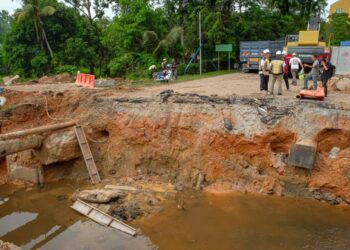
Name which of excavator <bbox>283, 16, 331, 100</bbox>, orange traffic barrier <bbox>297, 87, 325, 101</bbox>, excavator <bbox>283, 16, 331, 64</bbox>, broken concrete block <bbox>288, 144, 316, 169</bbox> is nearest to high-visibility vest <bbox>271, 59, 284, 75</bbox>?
orange traffic barrier <bbox>297, 87, 325, 101</bbox>

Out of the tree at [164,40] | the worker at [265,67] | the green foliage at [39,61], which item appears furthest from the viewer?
the green foliage at [39,61]

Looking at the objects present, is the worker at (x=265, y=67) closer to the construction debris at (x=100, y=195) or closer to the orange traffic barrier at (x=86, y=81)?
the construction debris at (x=100, y=195)

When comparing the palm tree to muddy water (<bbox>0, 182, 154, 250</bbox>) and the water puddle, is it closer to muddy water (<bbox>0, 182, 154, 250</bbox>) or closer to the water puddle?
muddy water (<bbox>0, 182, 154, 250</bbox>)

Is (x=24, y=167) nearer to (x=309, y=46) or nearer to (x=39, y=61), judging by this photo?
(x=309, y=46)

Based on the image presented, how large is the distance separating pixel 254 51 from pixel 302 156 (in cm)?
1359

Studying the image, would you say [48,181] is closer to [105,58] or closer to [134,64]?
[134,64]

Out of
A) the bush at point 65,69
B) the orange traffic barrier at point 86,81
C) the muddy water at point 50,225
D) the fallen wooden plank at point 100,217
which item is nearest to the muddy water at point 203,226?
the muddy water at point 50,225

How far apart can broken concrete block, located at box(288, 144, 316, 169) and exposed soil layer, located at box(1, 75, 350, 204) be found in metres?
0.34

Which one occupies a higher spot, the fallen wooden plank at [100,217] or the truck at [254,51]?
the truck at [254,51]

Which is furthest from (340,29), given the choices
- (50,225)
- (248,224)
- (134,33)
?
(50,225)

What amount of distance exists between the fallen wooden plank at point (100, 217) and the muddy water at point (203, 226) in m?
0.14

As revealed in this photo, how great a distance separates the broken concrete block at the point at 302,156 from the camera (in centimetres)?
899

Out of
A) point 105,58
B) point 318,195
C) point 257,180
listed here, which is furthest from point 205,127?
point 105,58

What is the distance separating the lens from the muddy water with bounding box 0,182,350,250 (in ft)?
24.9
